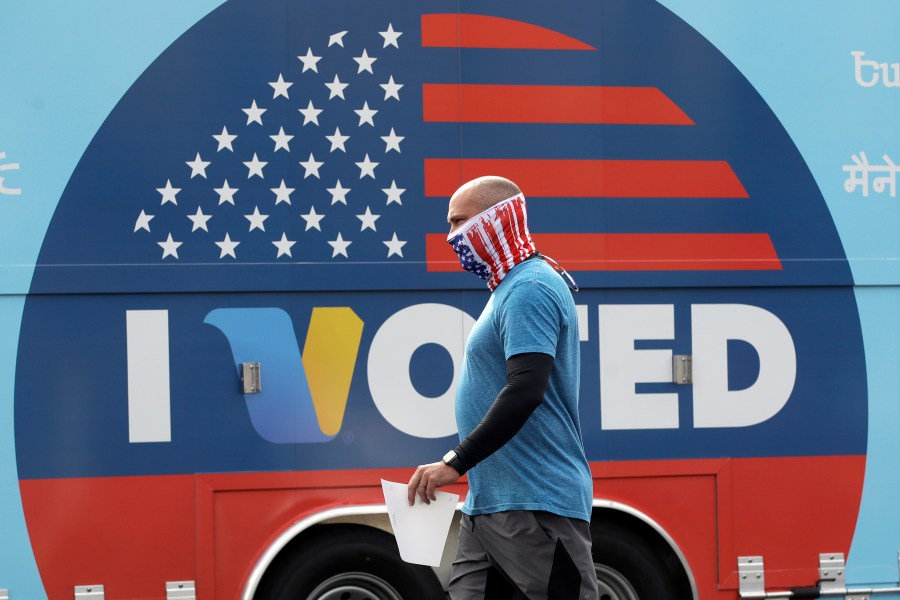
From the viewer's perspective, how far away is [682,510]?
405cm

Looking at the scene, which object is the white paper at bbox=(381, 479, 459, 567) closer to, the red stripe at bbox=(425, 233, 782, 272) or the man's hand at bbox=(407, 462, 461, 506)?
the man's hand at bbox=(407, 462, 461, 506)

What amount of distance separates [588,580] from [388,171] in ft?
6.55

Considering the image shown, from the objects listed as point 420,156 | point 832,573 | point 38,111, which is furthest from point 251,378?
point 832,573

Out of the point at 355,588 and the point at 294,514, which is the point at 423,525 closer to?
the point at 294,514

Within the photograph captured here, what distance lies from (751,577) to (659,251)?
4.94ft

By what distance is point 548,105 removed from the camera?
4031mm

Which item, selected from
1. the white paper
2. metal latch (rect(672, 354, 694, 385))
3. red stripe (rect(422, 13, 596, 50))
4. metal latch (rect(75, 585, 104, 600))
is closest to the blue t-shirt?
the white paper

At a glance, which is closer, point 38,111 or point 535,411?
point 535,411

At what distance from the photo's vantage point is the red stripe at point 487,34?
13.0ft

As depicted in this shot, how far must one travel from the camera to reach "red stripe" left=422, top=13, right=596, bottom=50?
3.96m

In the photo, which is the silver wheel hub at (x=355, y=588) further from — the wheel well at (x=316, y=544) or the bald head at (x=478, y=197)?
the bald head at (x=478, y=197)

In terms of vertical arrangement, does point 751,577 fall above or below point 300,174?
below

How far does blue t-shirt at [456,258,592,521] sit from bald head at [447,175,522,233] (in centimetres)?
21

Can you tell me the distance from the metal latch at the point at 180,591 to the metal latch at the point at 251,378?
0.83 metres
